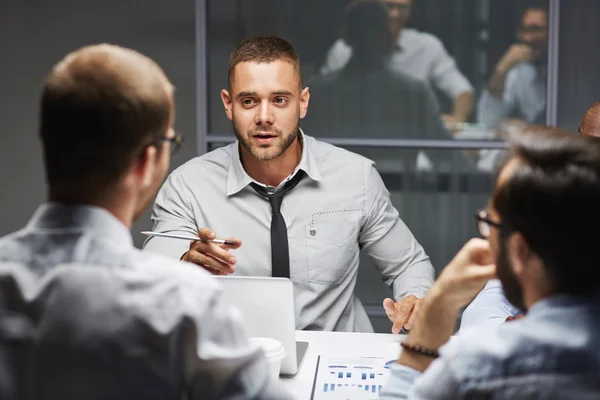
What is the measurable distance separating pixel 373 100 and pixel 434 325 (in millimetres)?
2184

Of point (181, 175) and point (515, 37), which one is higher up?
point (515, 37)

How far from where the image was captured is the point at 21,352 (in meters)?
0.93

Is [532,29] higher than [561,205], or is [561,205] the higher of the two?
[532,29]

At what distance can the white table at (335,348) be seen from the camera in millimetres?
1643

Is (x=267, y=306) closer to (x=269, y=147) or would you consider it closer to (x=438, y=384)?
(x=438, y=384)

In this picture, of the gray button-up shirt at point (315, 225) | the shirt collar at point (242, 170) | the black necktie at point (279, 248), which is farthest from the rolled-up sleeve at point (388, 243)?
the black necktie at point (279, 248)

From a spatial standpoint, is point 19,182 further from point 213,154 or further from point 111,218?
point 111,218

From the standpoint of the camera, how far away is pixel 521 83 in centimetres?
331

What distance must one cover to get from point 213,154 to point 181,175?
15cm

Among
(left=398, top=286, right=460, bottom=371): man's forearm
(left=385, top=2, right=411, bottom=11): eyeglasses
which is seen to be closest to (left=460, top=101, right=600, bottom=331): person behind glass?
(left=398, top=286, right=460, bottom=371): man's forearm

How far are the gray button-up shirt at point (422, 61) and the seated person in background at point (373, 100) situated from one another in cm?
3

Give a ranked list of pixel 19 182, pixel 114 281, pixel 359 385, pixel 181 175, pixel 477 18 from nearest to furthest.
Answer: pixel 114 281 → pixel 359 385 → pixel 181 175 → pixel 477 18 → pixel 19 182

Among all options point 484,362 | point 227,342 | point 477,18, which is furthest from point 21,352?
point 477,18

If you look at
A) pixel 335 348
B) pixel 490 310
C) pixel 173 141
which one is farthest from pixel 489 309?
pixel 173 141
